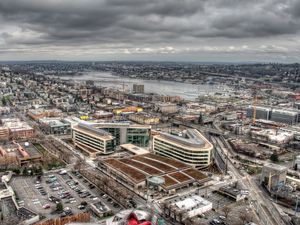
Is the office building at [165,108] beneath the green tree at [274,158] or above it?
above

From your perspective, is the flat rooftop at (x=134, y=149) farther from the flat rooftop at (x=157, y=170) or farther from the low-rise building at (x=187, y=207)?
the low-rise building at (x=187, y=207)

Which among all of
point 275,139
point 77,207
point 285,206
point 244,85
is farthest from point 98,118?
point 244,85

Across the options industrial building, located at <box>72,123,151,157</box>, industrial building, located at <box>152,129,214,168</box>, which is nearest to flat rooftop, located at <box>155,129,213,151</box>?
industrial building, located at <box>152,129,214,168</box>

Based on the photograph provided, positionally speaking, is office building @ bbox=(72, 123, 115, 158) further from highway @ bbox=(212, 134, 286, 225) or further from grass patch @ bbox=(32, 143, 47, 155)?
highway @ bbox=(212, 134, 286, 225)

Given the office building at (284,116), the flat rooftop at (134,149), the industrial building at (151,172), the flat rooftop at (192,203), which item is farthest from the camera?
the office building at (284,116)

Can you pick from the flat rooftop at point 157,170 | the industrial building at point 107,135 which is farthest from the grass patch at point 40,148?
the flat rooftop at point 157,170

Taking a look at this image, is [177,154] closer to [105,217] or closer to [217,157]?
[217,157]

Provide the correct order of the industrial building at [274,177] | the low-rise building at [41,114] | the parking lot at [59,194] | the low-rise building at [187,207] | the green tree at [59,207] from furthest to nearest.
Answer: the low-rise building at [41,114], the industrial building at [274,177], the parking lot at [59,194], the green tree at [59,207], the low-rise building at [187,207]
